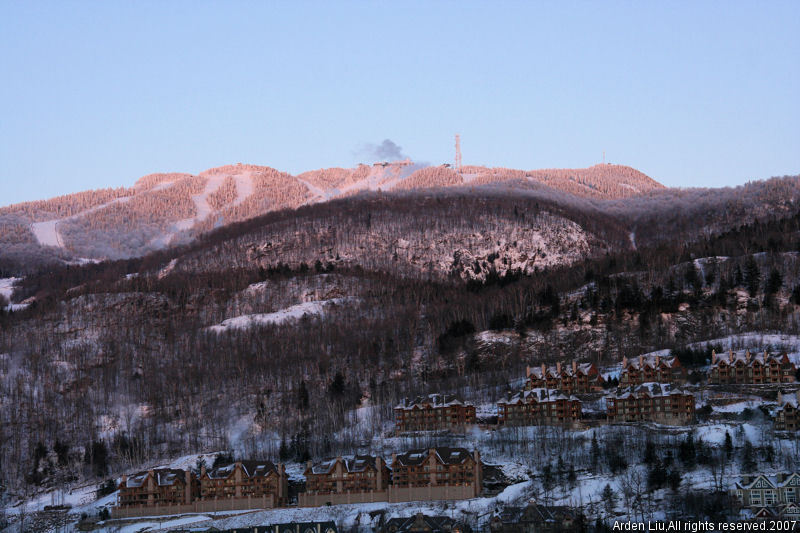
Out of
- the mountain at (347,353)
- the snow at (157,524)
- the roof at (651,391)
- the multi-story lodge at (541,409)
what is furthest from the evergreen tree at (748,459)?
the snow at (157,524)

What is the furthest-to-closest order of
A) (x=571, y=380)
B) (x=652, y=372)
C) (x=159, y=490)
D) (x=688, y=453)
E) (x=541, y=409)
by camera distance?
1. (x=571, y=380)
2. (x=652, y=372)
3. (x=541, y=409)
4. (x=159, y=490)
5. (x=688, y=453)

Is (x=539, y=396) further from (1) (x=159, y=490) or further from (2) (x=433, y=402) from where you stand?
(1) (x=159, y=490)

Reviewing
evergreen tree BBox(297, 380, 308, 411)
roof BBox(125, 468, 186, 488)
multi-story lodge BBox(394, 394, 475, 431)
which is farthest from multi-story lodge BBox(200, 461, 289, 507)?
evergreen tree BBox(297, 380, 308, 411)

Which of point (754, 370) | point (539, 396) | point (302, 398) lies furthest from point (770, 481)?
point (302, 398)

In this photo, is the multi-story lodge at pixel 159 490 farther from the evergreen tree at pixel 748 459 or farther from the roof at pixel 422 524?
the evergreen tree at pixel 748 459

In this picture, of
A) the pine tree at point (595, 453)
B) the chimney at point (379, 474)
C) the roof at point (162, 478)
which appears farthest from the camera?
the roof at point (162, 478)

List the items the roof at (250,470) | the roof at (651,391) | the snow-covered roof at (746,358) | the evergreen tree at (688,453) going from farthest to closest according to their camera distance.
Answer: the snow-covered roof at (746,358) < the roof at (651,391) < the roof at (250,470) < the evergreen tree at (688,453)
